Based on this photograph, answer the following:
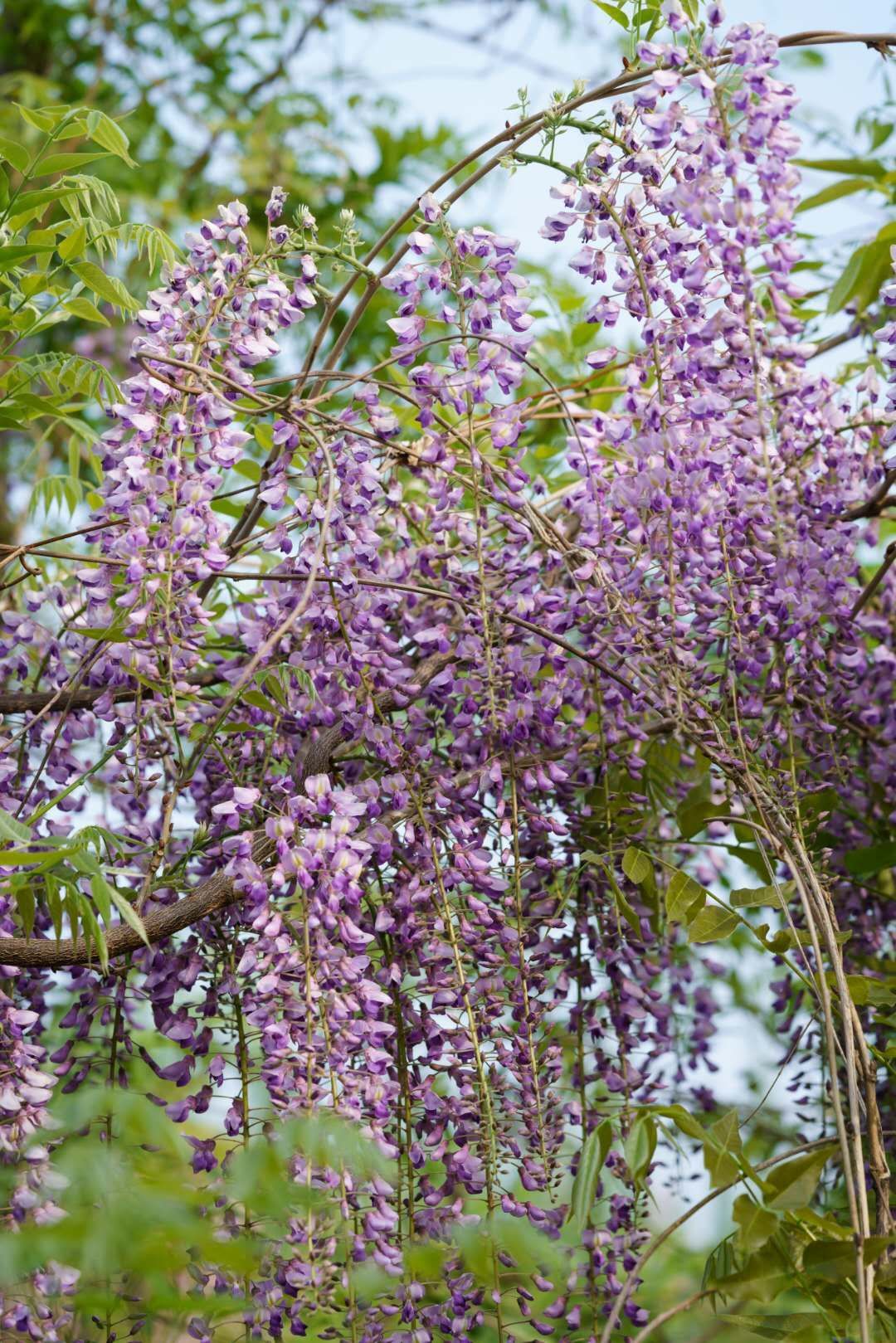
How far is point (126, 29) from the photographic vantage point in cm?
397

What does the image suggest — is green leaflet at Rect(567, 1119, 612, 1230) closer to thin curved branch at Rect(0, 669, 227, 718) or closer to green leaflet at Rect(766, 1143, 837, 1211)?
green leaflet at Rect(766, 1143, 837, 1211)

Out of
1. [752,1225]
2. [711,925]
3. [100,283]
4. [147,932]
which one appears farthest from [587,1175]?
[100,283]

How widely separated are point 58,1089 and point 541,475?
81 cm

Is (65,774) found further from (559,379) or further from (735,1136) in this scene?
(559,379)

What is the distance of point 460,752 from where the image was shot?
1250 millimetres

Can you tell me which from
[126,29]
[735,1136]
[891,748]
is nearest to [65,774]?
[735,1136]

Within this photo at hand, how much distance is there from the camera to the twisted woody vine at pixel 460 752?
3.29 feet

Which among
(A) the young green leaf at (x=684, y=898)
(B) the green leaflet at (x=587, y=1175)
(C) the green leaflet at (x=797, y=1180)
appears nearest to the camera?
(B) the green leaflet at (x=587, y=1175)

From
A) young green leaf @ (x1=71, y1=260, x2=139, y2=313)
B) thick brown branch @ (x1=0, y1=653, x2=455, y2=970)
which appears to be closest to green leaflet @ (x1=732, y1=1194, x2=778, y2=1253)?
thick brown branch @ (x1=0, y1=653, x2=455, y2=970)

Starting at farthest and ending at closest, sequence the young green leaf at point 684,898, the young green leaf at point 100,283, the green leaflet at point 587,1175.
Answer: the young green leaf at point 100,283 < the young green leaf at point 684,898 < the green leaflet at point 587,1175

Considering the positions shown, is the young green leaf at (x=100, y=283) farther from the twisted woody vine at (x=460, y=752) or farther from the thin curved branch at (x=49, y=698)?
the thin curved branch at (x=49, y=698)

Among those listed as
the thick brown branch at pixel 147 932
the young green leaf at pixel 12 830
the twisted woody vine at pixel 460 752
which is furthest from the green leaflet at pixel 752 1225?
the young green leaf at pixel 12 830

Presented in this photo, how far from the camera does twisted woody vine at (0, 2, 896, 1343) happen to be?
1003mm

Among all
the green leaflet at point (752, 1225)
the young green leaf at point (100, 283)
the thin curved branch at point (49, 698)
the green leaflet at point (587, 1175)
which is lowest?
the green leaflet at point (752, 1225)
